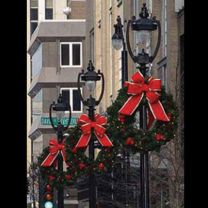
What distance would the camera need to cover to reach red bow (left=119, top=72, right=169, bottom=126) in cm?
1838

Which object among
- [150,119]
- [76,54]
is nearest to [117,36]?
[150,119]

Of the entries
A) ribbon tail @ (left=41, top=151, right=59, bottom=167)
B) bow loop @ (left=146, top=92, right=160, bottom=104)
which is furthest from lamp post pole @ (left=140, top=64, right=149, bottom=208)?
ribbon tail @ (left=41, top=151, right=59, bottom=167)

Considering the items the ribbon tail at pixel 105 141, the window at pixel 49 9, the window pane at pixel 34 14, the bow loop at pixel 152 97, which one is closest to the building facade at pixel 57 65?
the window at pixel 49 9

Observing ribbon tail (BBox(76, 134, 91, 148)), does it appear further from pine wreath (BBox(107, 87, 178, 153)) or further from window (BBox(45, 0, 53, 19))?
window (BBox(45, 0, 53, 19))

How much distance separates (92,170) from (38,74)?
72.7 m

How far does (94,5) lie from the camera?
6969 cm

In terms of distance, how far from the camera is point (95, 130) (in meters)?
25.4

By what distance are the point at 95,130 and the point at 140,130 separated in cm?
702

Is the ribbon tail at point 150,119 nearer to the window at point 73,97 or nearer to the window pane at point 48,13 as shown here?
the window at point 73,97

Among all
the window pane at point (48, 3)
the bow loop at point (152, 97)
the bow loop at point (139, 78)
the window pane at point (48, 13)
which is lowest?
the bow loop at point (152, 97)

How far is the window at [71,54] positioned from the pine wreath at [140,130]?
78.6 metres

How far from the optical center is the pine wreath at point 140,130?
60.3 ft

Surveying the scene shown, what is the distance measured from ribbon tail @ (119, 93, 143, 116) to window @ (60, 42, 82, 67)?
7924 centimetres
